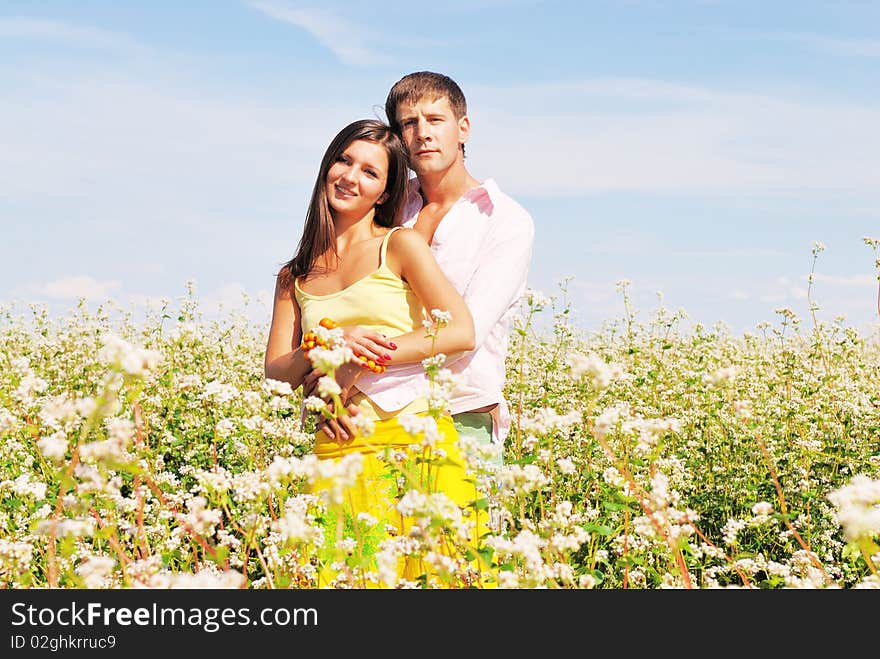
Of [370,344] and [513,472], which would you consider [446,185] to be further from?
[513,472]

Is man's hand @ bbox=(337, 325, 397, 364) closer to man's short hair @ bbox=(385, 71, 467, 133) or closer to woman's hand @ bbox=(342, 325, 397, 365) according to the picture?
woman's hand @ bbox=(342, 325, 397, 365)

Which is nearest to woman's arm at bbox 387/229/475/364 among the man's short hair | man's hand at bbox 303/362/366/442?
man's hand at bbox 303/362/366/442

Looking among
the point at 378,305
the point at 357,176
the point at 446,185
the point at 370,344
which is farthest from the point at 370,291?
the point at 446,185

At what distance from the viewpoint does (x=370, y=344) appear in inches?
143

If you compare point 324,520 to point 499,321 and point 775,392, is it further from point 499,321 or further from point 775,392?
point 775,392

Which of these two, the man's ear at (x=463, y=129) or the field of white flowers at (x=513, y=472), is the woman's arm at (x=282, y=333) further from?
the man's ear at (x=463, y=129)

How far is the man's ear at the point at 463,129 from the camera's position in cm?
463

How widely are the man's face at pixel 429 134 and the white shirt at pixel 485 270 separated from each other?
21 cm

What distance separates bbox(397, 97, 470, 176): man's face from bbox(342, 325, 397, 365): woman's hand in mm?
1078

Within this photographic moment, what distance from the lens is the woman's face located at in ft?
13.4

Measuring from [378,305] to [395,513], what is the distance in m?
0.89

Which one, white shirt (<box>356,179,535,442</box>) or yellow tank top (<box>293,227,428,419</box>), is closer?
yellow tank top (<box>293,227,428,419</box>)

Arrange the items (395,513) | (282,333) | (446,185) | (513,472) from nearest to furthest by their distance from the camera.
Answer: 1. (513,472)
2. (395,513)
3. (282,333)
4. (446,185)

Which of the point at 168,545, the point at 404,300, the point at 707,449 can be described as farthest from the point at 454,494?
the point at 707,449
